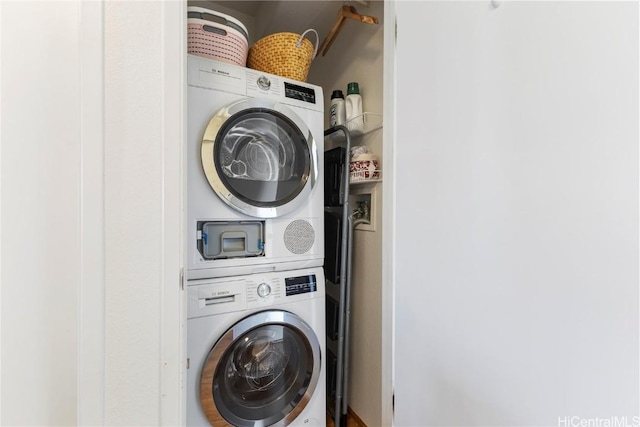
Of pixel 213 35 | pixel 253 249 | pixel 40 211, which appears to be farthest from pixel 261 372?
pixel 213 35

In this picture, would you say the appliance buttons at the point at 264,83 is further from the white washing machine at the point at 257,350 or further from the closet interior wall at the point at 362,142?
the white washing machine at the point at 257,350

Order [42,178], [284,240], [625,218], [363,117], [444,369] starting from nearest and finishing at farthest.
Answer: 1. [625,218]
2. [42,178]
3. [444,369]
4. [284,240]
5. [363,117]

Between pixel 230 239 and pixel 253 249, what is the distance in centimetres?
10

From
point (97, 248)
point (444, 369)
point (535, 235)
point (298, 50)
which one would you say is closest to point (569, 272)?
point (535, 235)

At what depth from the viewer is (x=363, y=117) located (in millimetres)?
1273

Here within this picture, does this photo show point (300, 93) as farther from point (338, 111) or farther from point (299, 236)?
point (299, 236)

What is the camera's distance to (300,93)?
122 centimetres

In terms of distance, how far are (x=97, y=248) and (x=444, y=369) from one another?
0.85 m

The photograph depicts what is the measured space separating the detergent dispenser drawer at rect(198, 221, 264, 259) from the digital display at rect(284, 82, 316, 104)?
570mm

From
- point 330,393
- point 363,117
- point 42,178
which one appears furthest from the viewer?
point 330,393

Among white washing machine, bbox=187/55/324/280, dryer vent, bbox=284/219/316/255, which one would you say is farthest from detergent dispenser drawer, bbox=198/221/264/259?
dryer vent, bbox=284/219/316/255

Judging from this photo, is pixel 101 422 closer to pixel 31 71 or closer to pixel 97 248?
pixel 97 248

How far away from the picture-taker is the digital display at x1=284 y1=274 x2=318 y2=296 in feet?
3.81

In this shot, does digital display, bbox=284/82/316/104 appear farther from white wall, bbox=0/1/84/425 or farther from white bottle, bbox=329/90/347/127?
white wall, bbox=0/1/84/425
